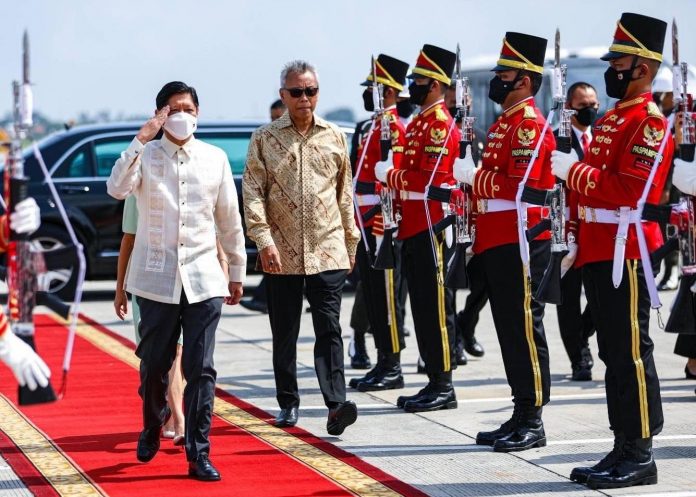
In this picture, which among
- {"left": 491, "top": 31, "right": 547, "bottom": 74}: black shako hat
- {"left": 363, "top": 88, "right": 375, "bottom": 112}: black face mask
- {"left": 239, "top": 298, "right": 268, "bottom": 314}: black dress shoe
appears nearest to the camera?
{"left": 491, "top": 31, "right": 547, "bottom": 74}: black shako hat

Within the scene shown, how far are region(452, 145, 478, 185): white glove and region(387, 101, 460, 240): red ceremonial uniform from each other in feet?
2.33

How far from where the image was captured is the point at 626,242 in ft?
19.7

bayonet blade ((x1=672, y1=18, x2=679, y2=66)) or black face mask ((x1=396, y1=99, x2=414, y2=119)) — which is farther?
black face mask ((x1=396, y1=99, x2=414, y2=119))

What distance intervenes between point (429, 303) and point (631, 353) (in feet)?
6.92

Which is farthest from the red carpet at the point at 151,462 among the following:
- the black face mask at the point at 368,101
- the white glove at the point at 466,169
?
the black face mask at the point at 368,101

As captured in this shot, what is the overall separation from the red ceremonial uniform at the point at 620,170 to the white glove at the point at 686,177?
312 mm

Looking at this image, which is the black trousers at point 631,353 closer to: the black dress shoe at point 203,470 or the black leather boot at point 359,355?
the black dress shoe at point 203,470

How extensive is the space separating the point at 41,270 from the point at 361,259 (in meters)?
4.35

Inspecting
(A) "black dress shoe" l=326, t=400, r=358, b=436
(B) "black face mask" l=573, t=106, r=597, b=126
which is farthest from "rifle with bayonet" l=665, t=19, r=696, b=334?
(B) "black face mask" l=573, t=106, r=597, b=126

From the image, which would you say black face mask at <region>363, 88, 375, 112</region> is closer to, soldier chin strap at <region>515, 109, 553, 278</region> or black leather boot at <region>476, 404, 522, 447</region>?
soldier chin strap at <region>515, 109, 553, 278</region>

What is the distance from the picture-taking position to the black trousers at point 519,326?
22.6ft

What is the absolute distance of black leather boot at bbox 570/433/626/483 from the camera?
604 centimetres

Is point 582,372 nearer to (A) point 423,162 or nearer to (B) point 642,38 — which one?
(A) point 423,162

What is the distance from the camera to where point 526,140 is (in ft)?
22.2
